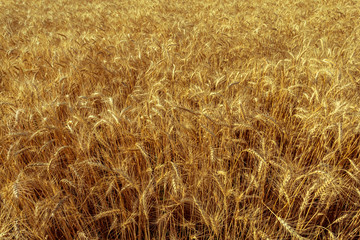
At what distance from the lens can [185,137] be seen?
1570mm

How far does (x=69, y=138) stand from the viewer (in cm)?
173

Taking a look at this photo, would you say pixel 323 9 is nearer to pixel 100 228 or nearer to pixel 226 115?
pixel 226 115

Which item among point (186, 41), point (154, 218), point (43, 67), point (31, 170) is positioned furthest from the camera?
point (186, 41)

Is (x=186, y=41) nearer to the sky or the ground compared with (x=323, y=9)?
nearer to the ground

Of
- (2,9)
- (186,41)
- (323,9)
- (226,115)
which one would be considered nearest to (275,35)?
(186,41)

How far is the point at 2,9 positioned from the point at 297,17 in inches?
315

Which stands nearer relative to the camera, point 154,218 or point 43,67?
point 154,218

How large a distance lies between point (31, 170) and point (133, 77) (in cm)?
142

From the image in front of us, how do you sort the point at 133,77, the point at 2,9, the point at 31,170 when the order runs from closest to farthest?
the point at 31,170 < the point at 133,77 < the point at 2,9

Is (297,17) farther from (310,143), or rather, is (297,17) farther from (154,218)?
(154,218)

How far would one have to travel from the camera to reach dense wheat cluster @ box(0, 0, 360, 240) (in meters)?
1.16

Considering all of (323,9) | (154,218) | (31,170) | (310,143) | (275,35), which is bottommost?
(154,218)

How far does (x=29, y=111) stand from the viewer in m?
1.71

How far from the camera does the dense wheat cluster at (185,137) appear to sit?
1.16m
